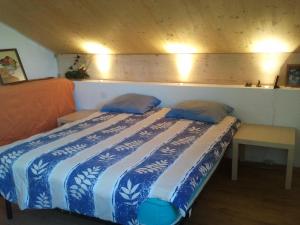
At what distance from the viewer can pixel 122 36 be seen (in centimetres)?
360

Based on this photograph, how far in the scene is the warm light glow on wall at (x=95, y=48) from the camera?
4.01 m

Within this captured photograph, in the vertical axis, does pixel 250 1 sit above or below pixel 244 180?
above

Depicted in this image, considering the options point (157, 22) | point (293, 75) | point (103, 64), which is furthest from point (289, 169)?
point (103, 64)

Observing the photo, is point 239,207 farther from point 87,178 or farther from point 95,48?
A: point 95,48

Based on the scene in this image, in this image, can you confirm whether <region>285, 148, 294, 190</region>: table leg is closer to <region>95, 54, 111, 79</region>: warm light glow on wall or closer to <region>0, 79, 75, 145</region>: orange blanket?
<region>95, 54, 111, 79</region>: warm light glow on wall

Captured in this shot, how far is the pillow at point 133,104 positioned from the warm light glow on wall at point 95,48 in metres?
0.78

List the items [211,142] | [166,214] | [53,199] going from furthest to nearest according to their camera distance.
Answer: [211,142], [53,199], [166,214]

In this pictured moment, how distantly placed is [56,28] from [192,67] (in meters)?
1.76

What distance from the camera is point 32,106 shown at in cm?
372

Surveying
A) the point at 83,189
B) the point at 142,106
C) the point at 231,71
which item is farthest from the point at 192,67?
the point at 83,189

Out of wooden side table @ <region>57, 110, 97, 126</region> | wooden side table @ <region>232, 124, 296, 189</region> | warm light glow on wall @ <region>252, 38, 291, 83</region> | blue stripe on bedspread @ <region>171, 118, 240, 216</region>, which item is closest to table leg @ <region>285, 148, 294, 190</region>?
wooden side table @ <region>232, 124, 296, 189</region>

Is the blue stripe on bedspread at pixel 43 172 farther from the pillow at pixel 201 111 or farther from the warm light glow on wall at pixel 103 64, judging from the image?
the warm light glow on wall at pixel 103 64

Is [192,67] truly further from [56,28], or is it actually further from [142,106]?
[56,28]

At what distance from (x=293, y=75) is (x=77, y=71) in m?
2.81
